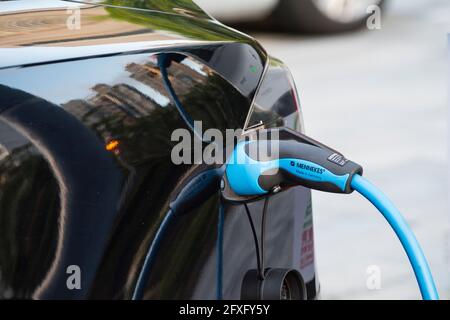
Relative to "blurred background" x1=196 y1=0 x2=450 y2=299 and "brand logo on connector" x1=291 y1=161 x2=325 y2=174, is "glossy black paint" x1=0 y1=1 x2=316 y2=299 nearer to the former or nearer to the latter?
"brand logo on connector" x1=291 y1=161 x2=325 y2=174

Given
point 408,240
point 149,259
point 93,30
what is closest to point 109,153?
point 149,259

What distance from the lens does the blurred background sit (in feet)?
14.1

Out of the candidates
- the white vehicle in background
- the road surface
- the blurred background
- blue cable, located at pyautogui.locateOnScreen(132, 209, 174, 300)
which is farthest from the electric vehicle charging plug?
the white vehicle in background

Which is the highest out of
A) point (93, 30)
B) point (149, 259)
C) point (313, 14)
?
point (313, 14)

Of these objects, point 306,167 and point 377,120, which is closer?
point 306,167

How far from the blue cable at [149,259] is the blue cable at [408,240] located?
0.34 metres

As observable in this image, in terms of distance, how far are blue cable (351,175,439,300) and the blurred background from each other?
128 cm

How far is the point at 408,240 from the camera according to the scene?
5.87ft

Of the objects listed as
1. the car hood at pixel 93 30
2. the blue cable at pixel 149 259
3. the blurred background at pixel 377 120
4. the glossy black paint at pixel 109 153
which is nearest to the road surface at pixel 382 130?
the blurred background at pixel 377 120

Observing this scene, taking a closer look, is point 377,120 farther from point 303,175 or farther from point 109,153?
point 109,153

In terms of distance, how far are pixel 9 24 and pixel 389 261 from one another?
265cm

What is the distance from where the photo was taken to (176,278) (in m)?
1.89

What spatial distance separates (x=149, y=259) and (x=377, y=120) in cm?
441
